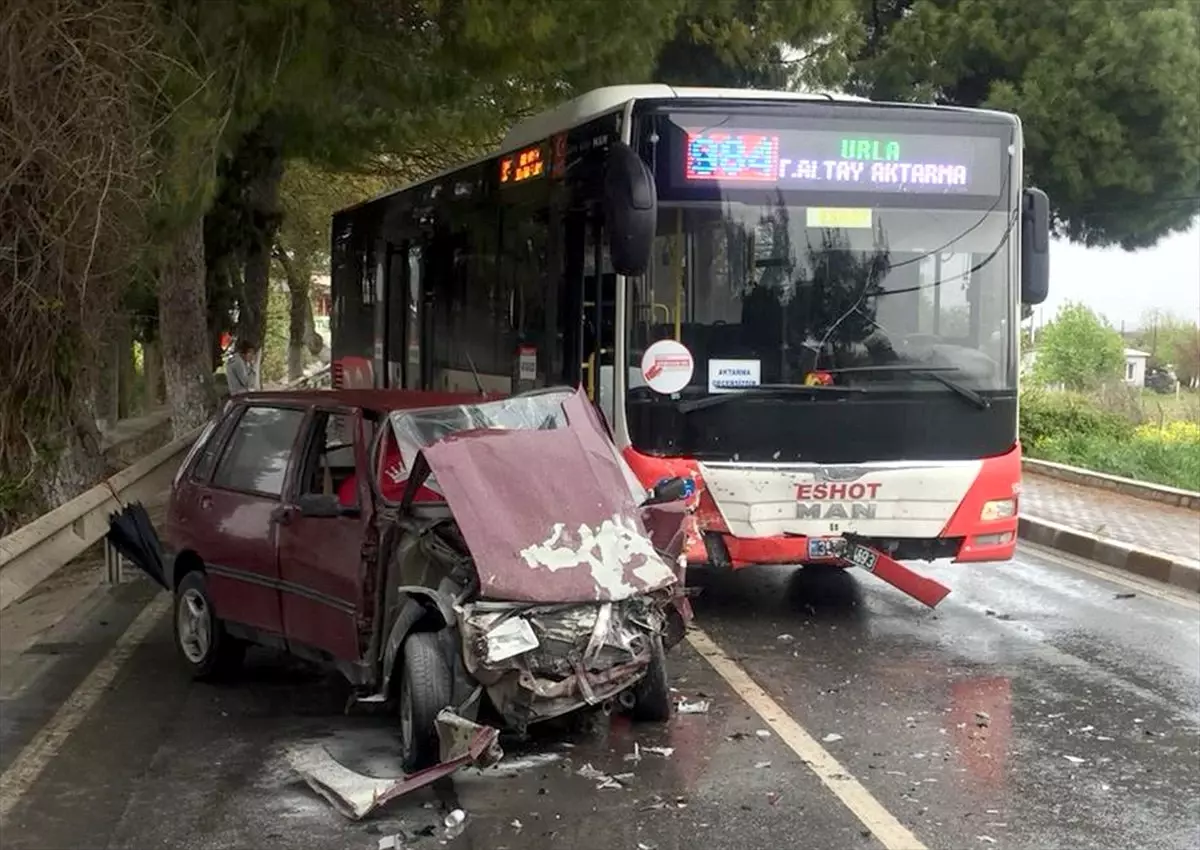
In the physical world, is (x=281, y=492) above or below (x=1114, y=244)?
below

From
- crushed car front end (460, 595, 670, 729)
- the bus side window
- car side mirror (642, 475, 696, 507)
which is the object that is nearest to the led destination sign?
the bus side window

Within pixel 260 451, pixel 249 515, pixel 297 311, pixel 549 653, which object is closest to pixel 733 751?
pixel 549 653

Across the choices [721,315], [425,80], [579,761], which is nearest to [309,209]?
[425,80]

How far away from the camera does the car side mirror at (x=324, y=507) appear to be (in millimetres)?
6820

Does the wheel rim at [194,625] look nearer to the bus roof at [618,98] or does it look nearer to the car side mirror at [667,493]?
the car side mirror at [667,493]

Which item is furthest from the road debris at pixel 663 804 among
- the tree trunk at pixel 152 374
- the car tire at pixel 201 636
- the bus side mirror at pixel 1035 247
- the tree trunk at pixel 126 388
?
the tree trunk at pixel 152 374

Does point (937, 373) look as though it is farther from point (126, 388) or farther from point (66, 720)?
point (126, 388)

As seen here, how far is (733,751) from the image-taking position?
263 inches

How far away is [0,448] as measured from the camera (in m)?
12.1

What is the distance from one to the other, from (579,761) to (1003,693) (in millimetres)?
2655

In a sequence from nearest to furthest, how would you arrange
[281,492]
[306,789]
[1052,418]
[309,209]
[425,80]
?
[306,789] → [281,492] → [425,80] → [1052,418] → [309,209]

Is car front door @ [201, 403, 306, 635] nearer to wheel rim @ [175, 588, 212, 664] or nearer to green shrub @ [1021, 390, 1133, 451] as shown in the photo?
wheel rim @ [175, 588, 212, 664]

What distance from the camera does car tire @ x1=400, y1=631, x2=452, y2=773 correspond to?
608cm

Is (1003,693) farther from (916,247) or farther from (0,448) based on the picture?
(0,448)
